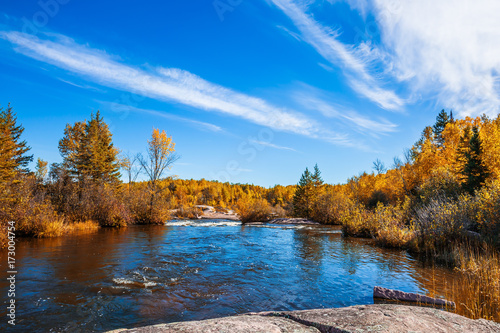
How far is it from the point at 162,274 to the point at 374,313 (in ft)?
23.9

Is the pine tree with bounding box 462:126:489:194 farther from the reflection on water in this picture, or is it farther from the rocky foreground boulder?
the rocky foreground boulder

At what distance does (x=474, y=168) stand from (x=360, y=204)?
8089 mm

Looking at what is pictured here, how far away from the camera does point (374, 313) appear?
118 inches

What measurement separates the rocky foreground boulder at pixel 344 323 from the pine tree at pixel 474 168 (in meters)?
19.0

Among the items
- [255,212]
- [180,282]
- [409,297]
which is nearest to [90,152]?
[255,212]

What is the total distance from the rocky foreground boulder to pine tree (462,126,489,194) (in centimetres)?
1903

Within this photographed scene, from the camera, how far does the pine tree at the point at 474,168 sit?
17203 millimetres

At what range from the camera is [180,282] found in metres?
7.63

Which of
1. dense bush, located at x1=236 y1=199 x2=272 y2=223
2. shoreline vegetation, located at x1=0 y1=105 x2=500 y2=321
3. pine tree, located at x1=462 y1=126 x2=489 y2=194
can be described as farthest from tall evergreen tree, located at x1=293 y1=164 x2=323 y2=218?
pine tree, located at x1=462 y1=126 x2=489 y2=194

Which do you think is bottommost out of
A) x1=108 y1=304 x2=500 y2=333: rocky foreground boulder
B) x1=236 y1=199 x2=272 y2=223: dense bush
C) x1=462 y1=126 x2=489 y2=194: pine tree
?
x1=236 y1=199 x2=272 y2=223: dense bush

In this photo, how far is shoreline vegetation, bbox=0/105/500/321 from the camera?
9750 millimetres

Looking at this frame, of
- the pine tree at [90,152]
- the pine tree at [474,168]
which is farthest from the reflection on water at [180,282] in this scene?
the pine tree at [90,152]

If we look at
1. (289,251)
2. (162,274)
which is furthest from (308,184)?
(162,274)

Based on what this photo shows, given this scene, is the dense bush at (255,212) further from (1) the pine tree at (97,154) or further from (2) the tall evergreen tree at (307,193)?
(1) the pine tree at (97,154)
